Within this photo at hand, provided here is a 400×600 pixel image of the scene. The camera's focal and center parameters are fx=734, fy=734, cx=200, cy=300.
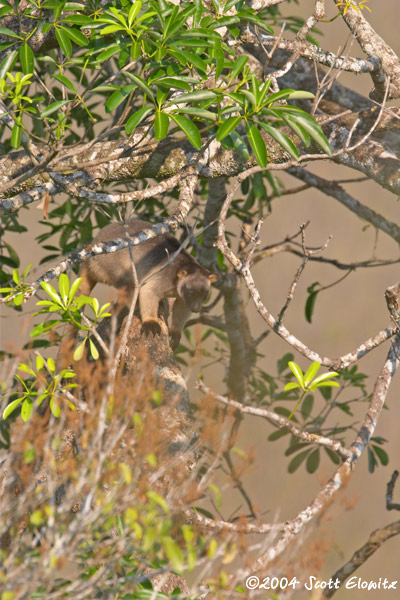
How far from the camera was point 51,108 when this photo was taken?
2176mm

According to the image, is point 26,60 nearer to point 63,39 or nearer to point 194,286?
point 63,39

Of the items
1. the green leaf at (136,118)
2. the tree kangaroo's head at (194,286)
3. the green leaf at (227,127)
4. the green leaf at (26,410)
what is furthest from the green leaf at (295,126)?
the tree kangaroo's head at (194,286)

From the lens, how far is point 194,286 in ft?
13.3

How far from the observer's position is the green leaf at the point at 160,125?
2.15 metres

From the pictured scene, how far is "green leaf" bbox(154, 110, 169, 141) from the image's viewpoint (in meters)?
2.15

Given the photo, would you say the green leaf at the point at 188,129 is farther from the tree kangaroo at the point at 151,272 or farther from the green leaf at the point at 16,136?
the tree kangaroo at the point at 151,272

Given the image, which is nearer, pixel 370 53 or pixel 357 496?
pixel 357 496

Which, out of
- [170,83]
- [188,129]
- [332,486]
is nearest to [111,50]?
[170,83]

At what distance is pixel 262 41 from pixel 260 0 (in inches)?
7.6

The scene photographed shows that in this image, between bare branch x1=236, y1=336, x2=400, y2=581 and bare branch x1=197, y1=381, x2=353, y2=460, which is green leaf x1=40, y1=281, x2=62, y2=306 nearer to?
bare branch x1=197, y1=381, x2=353, y2=460

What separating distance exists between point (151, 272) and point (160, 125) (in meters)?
1.77

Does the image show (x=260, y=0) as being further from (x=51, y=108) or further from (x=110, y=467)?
(x=110, y=467)

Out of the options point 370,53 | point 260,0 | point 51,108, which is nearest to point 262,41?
point 260,0

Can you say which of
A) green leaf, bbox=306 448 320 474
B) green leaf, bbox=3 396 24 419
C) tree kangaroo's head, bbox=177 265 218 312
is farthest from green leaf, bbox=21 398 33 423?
green leaf, bbox=306 448 320 474
